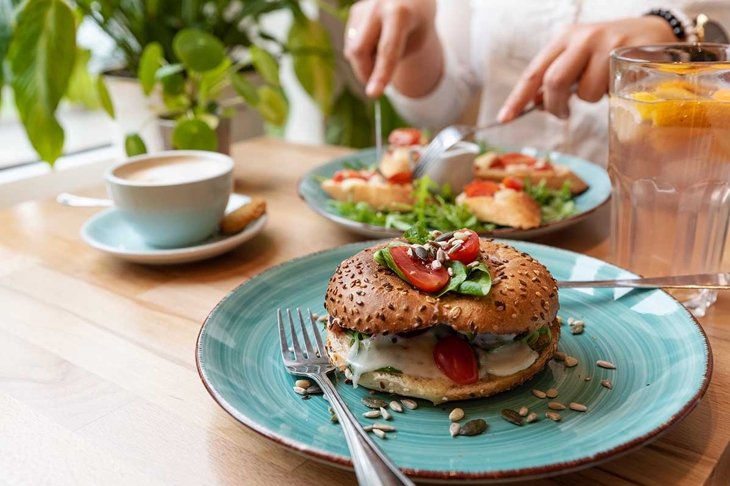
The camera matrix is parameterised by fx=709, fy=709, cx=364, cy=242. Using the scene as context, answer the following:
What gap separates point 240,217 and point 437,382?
70cm

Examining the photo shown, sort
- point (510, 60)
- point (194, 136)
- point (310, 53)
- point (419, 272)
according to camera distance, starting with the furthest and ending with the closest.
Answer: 1. point (310, 53)
2. point (510, 60)
3. point (194, 136)
4. point (419, 272)

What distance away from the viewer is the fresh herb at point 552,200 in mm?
1385

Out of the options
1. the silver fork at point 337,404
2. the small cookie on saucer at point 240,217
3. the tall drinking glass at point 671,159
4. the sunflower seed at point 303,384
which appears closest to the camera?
the silver fork at point 337,404

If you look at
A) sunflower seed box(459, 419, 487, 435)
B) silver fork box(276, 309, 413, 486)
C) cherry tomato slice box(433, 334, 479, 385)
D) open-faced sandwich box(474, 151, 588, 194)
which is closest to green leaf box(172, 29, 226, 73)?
open-faced sandwich box(474, 151, 588, 194)

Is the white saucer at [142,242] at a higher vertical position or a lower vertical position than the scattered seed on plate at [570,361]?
→ higher

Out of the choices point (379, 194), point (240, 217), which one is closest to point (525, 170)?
point (379, 194)

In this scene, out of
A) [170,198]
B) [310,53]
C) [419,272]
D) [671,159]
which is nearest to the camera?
[419,272]

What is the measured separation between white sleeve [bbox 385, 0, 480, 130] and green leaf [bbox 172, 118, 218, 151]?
0.93 meters

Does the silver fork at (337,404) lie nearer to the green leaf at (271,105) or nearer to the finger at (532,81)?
the finger at (532,81)

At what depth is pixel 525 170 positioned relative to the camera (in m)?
1.58

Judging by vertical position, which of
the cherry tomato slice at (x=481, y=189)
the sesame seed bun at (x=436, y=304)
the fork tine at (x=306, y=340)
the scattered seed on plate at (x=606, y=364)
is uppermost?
the sesame seed bun at (x=436, y=304)

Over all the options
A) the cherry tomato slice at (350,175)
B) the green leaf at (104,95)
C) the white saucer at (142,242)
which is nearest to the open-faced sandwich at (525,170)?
the cherry tomato slice at (350,175)

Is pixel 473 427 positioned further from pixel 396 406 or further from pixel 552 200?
pixel 552 200

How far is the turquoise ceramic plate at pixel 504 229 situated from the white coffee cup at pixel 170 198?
198 millimetres
